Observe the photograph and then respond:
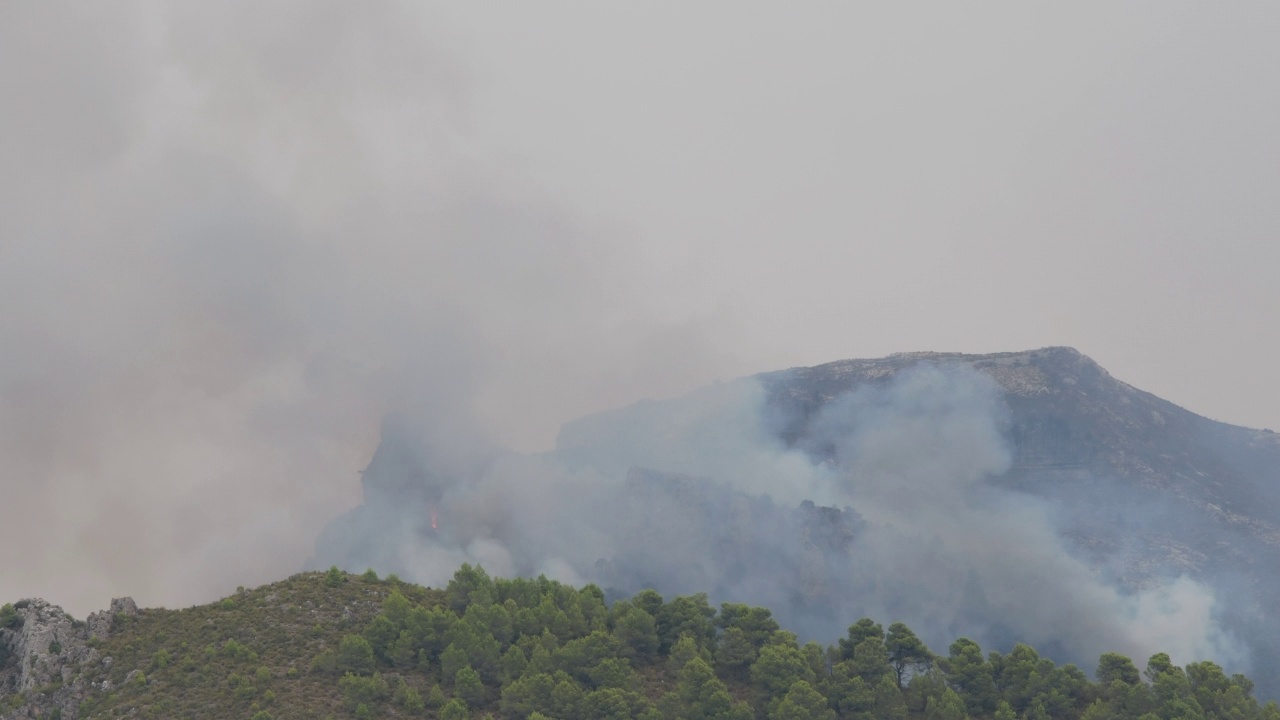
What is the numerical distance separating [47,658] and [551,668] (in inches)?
2246

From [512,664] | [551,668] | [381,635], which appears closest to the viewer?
[512,664]

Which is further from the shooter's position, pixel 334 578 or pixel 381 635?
pixel 334 578

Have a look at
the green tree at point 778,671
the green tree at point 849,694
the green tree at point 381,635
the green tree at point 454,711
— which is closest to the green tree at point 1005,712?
the green tree at point 849,694

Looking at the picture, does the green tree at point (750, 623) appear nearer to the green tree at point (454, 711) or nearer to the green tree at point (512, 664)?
the green tree at point (512, 664)

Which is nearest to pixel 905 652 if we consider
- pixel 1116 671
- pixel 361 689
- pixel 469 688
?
pixel 1116 671

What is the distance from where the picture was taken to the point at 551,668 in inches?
5448

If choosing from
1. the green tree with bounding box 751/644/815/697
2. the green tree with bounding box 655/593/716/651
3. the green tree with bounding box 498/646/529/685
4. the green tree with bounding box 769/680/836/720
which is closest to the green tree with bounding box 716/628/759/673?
the green tree with bounding box 655/593/716/651

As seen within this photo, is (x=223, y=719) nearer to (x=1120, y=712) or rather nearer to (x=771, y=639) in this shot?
(x=771, y=639)

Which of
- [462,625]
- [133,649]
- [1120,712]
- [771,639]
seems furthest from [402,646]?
[1120,712]

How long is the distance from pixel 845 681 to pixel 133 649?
85.2 metres

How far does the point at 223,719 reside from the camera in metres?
119

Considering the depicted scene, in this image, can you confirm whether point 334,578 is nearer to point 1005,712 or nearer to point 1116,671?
point 1005,712

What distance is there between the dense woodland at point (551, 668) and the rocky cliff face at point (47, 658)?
1.83m

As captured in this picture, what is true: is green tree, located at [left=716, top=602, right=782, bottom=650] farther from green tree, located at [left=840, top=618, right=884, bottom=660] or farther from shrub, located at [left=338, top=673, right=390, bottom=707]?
shrub, located at [left=338, top=673, right=390, bottom=707]
